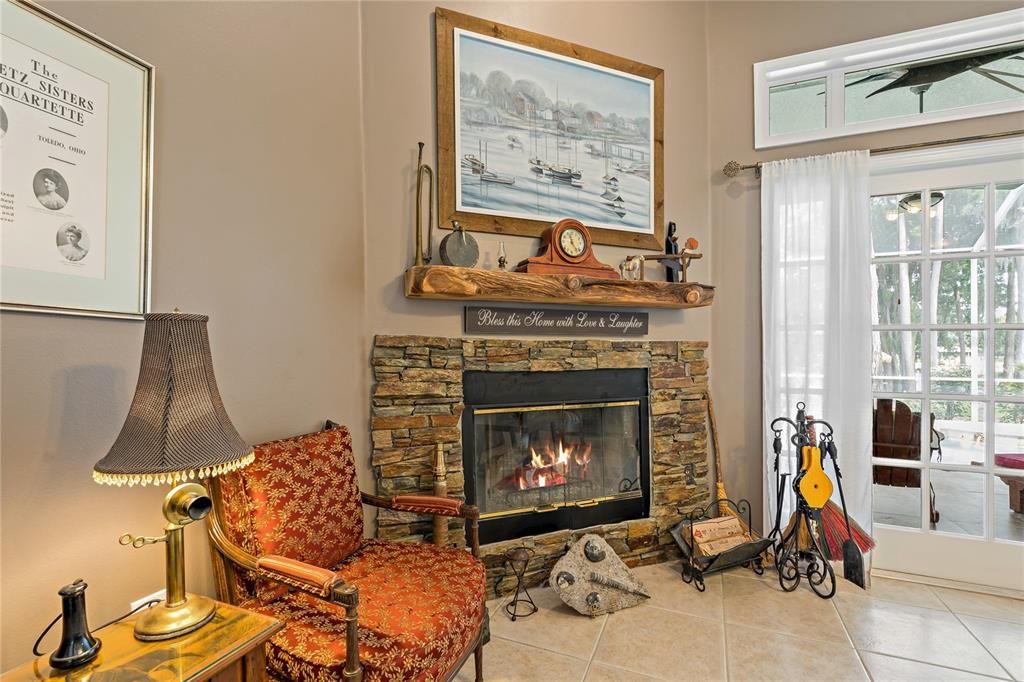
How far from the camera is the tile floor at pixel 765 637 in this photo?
190 cm

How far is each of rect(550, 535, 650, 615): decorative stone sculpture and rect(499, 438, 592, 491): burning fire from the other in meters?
0.37

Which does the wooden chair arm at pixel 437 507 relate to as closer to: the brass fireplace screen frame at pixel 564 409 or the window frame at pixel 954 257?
the brass fireplace screen frame at pixel 564 409

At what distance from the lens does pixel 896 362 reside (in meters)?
2.72

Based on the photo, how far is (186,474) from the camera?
1141 mm

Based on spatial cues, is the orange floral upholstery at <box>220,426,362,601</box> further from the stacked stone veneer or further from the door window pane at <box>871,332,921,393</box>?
the door window pane at <box>871,332,921,393</box>

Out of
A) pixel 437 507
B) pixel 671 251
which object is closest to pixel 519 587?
pixel 437 507

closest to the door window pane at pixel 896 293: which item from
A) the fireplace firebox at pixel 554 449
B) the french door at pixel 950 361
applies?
the french door at pixel 950 361

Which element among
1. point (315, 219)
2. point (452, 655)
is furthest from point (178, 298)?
point (452, 655)

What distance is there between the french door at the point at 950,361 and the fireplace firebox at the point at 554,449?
1402mm

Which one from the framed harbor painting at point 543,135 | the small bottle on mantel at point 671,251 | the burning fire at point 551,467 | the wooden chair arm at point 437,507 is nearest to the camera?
the wooden chair arm at point 437,507

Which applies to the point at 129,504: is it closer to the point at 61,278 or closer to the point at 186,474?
the point at 186,474

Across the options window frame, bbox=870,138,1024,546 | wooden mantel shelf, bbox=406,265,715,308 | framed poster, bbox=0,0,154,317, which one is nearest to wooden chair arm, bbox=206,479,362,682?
framed poster, bbox=0,0,154,317

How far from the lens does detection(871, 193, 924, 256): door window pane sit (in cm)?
269

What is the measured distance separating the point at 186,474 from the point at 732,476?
293cm
